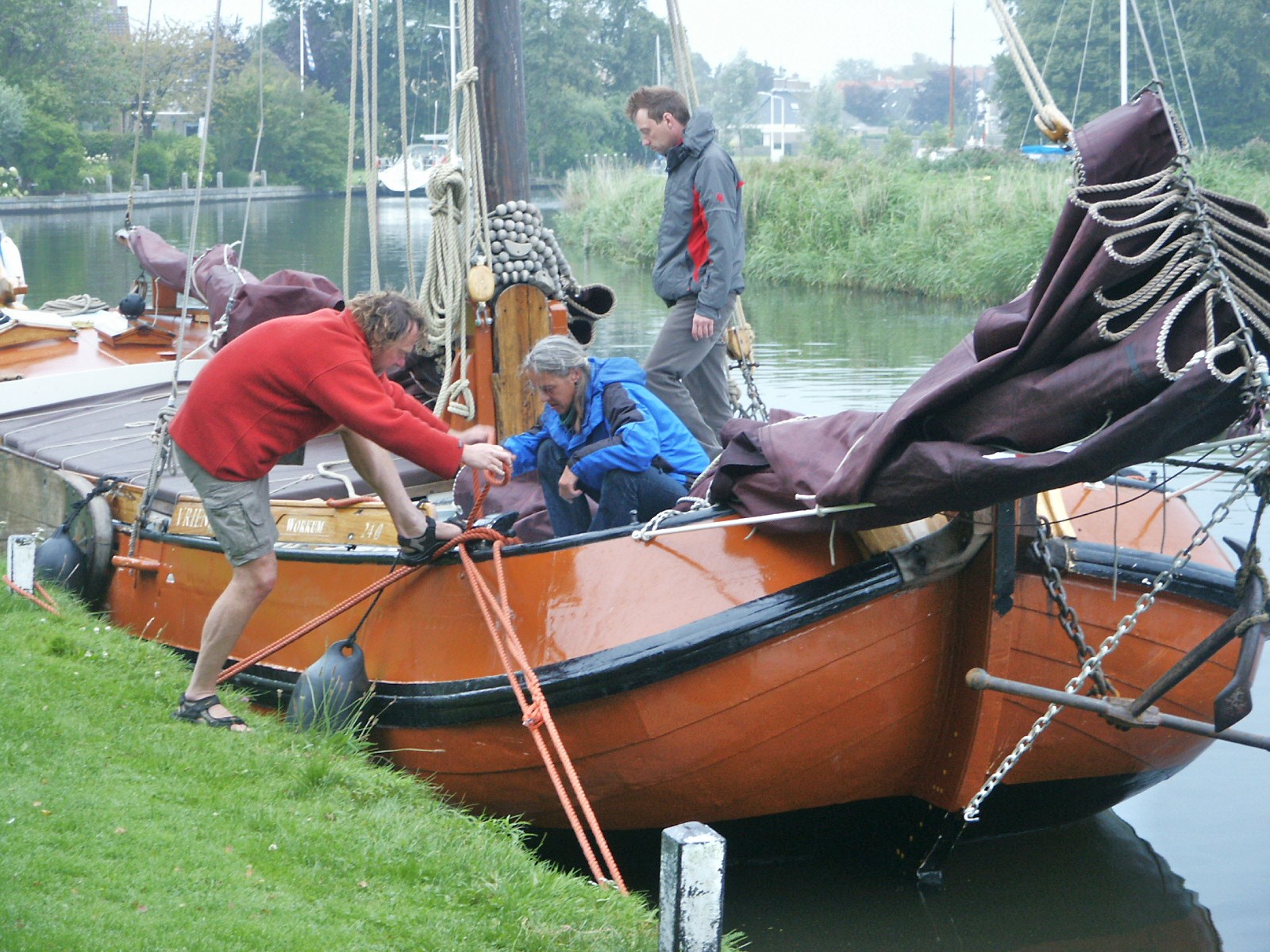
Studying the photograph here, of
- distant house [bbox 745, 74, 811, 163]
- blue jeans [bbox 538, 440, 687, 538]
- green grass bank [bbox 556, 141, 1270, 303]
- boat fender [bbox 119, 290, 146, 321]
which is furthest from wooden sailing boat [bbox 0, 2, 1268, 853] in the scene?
distant house [bbox 745, 74, 811, 163]

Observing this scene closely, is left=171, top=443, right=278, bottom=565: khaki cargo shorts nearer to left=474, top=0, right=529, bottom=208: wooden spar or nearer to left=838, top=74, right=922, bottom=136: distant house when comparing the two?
left=474, top=0, right=529, bottom=208: wooden spar

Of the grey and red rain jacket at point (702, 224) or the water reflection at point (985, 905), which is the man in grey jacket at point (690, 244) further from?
the water reflection at point (985, 905)

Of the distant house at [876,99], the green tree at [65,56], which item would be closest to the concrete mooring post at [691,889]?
the green tree at [65,56]

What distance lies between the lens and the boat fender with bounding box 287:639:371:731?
171 inches

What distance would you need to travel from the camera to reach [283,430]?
4.18m

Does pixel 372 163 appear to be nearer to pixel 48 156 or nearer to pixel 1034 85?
pixel 1034 85

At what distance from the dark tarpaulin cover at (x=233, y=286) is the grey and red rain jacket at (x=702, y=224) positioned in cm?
150

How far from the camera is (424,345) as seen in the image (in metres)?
5.52

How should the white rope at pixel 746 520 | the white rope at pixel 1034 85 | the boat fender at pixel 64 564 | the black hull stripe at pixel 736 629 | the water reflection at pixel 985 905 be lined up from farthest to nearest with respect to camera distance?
the boat fender at pixel 64 564 < the water reflection at pixel 985 905 < the black hull stripe at pixel 736 629 < the white rope at pixel 746 520 < the white rope at pixel 1034 85

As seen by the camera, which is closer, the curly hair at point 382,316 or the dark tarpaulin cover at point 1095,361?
the dark tarpaulin cover at point 1095,361

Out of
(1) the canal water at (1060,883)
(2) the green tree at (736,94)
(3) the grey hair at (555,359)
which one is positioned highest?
(2) the green tree at (736,94)

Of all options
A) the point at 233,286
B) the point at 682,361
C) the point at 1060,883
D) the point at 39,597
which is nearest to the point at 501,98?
the point at 682,361

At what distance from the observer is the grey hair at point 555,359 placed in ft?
14.5

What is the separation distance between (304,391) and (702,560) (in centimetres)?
127
